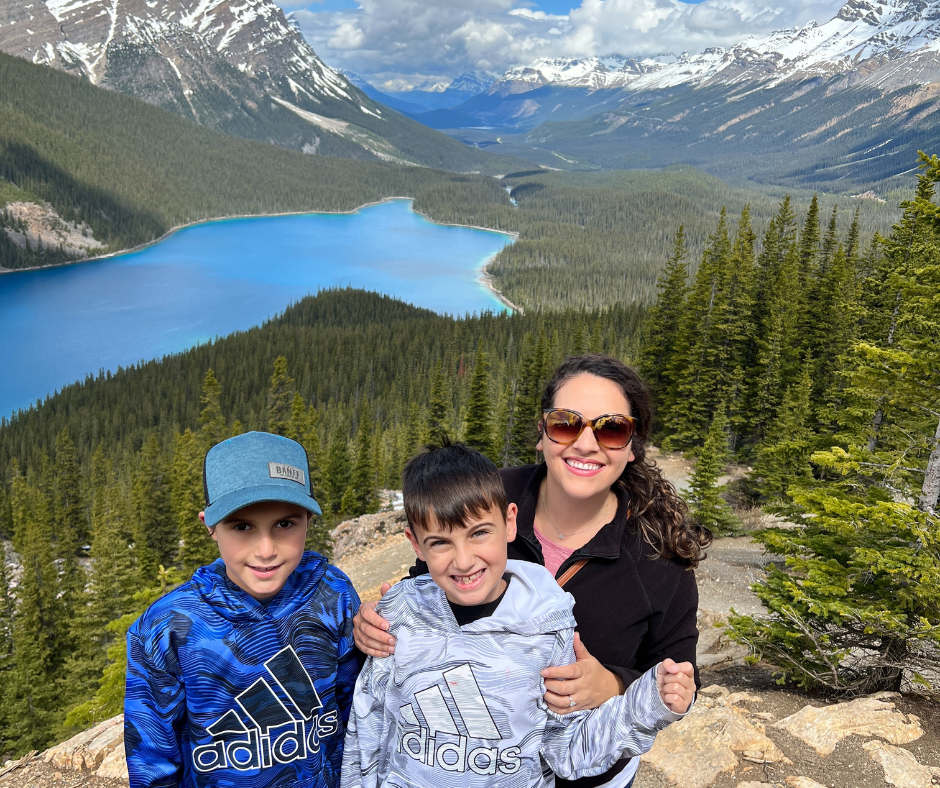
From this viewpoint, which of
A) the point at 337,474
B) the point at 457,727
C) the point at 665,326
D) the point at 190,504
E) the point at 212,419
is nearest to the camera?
the point at 457,727

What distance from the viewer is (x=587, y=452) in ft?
11.5

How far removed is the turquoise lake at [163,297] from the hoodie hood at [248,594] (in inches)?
4306

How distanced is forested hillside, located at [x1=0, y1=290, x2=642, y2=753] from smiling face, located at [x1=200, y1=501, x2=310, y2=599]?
15.2 m

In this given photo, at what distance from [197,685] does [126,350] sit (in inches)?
4921

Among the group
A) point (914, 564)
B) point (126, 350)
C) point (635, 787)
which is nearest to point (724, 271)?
point (914, 564)

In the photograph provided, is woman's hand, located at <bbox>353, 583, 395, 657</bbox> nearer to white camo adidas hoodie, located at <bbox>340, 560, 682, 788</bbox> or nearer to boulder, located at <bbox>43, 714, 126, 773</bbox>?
white camo adidas hoodie, located at <bbox>340, 560, 682, 788</bbox>

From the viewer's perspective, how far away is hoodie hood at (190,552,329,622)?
3182 millimetres

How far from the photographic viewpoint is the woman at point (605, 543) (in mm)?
3197

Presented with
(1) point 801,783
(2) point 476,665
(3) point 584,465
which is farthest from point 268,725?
(1) point 801,783

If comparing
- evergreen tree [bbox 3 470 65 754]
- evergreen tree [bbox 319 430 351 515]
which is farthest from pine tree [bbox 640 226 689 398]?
evergreen tree [bbox 3 470 65 754]

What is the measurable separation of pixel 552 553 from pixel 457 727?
1.03 metres

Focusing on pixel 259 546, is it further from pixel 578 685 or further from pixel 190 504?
pixel 190 504

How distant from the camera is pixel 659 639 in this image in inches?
133

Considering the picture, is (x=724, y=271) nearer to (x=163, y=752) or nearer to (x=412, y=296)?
(x=163, y=752)
